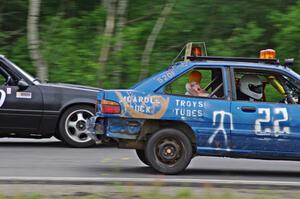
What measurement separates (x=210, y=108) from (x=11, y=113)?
424cm

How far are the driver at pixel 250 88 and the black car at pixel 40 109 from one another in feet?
11.6

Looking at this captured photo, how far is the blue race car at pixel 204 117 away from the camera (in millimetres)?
9438

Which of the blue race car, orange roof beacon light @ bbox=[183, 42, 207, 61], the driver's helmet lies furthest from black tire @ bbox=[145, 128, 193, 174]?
orange roof beacon light @ bbox=[183, 42, 207, 61]

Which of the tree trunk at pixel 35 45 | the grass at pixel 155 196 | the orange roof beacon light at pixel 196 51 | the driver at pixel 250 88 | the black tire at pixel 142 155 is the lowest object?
the grass at pixel 155 196

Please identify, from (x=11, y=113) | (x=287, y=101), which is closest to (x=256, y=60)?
(x=287, y=101)

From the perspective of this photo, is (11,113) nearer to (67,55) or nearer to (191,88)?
(191,88)

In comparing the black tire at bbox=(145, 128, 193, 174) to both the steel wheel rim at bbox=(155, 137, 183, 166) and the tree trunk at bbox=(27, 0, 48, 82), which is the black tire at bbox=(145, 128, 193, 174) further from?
the tree trunk at bbox=(27, 0, 48, 82)

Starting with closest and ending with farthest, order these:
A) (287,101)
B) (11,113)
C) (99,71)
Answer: (287,101)
(11,113)
(99,71)

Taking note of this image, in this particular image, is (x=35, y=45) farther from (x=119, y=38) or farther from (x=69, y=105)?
(x=69, y=105)

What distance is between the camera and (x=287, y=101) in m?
9.71

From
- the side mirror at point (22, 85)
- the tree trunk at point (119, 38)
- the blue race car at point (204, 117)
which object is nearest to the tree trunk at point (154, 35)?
the tree trunk at point (119, 38)

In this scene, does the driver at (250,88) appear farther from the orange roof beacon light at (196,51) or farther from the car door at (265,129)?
the orange roof beacon light at (196,51)

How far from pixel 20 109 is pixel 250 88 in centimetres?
437

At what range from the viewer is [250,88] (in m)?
9.83
